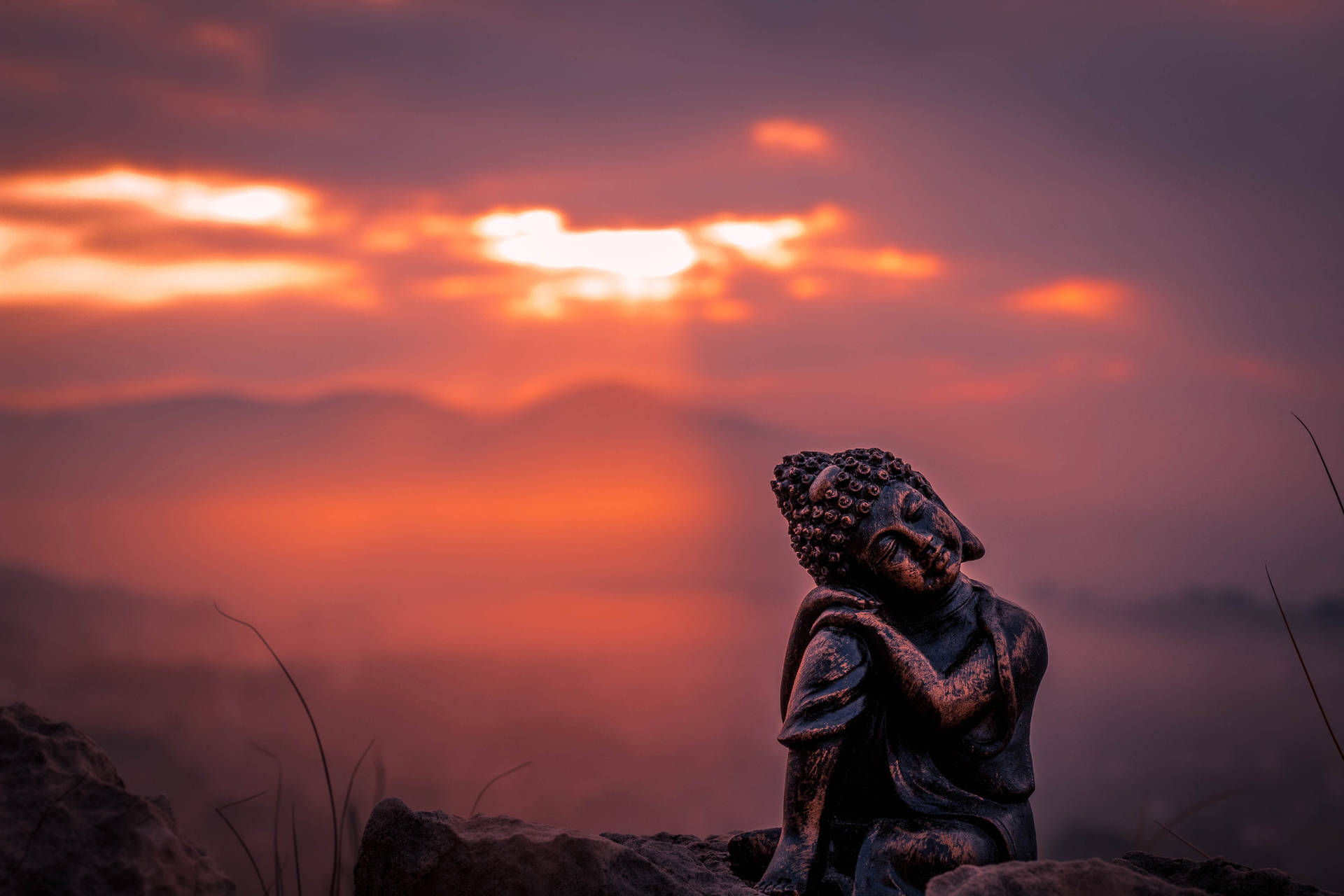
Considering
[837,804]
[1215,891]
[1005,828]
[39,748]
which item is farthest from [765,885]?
[39,748]

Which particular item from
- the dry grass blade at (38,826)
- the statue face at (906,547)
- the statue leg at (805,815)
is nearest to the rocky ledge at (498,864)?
the statue leg at (805,815)

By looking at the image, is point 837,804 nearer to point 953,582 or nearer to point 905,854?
point 905,854

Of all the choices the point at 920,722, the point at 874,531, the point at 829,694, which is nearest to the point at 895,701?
the point at 920,722

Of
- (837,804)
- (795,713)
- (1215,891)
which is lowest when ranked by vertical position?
(1215,891)

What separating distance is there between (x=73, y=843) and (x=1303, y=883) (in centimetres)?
453

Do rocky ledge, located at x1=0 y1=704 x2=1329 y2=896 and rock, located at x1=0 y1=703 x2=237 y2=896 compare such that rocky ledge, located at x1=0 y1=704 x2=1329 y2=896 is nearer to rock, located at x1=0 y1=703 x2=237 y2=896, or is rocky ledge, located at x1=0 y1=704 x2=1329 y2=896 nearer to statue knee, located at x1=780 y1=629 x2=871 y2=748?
Result: rock, located at x1=0 y1=703 x2=237 y2=896

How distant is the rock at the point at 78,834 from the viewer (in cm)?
358

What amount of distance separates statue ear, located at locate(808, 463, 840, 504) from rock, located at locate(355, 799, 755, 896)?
1532 millimetres

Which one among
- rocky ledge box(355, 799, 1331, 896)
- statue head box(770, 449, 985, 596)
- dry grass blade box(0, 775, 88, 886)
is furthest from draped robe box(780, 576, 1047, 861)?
dry grass blade box(0, 775, 88, 886)

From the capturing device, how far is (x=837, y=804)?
15.8 ft

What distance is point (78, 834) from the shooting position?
3682mm

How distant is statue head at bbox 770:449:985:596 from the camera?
480 cm

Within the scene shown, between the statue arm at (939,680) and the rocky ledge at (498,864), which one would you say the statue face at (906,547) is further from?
the rocky ledge at (498,864)

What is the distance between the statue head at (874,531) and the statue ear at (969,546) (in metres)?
0.04
